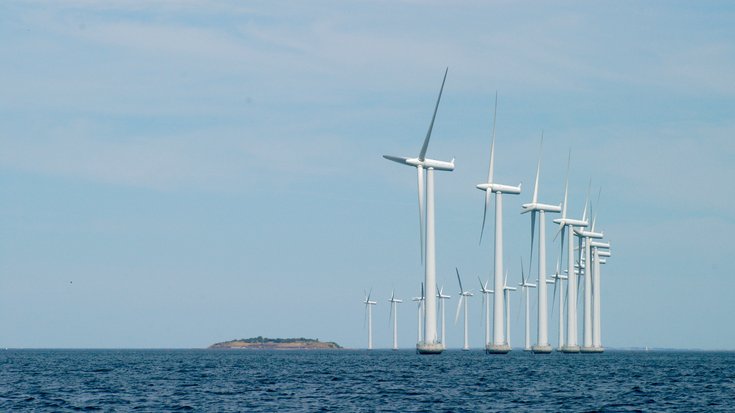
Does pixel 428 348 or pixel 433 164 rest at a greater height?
pixel 433 164

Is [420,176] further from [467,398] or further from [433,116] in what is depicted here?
[467,398]

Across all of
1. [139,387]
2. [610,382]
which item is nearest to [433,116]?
[610,382]

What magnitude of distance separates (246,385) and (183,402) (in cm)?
2062

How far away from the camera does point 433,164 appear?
160 meters

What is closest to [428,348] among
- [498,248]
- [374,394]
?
[498,248]

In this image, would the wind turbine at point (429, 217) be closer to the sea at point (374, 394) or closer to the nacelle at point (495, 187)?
the nacelle at point (495, 187)

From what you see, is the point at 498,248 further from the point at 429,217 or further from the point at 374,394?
the point at 374,394

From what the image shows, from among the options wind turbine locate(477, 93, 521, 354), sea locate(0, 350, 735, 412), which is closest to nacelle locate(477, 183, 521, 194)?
wind turbine locate(477, 93, 521, 354)

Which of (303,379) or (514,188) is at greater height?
(514,188)

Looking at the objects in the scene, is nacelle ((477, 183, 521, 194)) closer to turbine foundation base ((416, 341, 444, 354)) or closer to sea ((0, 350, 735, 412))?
turbine foundation base ((416, 341, 444, 354))

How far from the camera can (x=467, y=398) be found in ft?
231

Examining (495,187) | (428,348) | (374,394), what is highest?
(495,187)

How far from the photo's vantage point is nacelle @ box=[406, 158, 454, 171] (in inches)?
6220

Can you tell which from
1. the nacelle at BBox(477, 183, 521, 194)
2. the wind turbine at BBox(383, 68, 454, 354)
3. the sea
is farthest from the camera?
the nacelle at BBox(477, 183, 521, 194)
